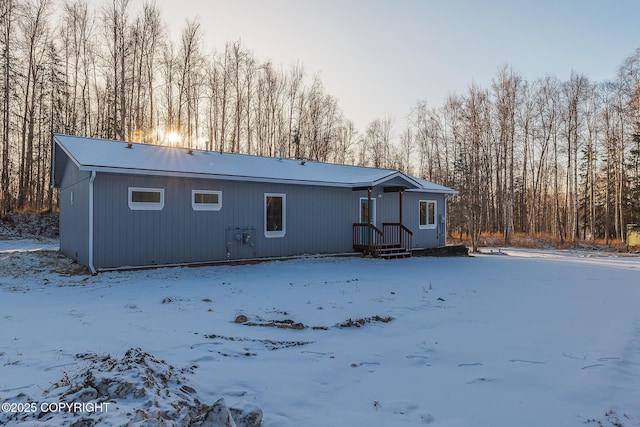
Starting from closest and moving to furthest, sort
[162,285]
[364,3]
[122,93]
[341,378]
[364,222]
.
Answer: [341,378] → [162,285] → [364,3] → [364,222] → [122,93]

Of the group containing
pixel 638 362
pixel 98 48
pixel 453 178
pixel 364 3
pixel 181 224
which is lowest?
pixel 638 362

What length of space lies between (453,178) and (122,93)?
77.1 ft

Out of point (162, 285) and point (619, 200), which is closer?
point (162, 285)

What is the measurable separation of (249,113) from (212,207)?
1718 centimetres

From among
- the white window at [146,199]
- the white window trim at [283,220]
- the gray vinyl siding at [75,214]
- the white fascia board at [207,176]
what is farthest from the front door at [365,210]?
the gray vinyl siding at [75,214]

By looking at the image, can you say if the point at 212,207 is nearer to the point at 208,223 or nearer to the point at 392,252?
the point at 208,223

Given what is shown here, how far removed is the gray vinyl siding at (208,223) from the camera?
9641mm

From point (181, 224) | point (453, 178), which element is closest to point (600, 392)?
point (181, 224)

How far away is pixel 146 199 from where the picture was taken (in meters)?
10.1

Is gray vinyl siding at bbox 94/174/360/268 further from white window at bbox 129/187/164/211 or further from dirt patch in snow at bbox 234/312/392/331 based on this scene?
dirt patch in snow at bbox 234/312/392/331

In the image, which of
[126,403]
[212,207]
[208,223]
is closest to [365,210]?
[212,207]

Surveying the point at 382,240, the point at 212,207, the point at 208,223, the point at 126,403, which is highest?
the point at 212,207

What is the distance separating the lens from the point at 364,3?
1197 cm

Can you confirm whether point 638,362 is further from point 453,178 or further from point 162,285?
point 453,178
